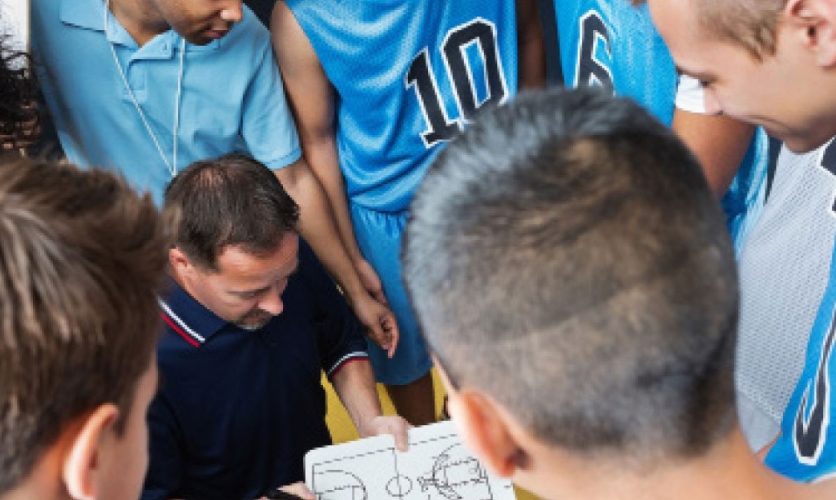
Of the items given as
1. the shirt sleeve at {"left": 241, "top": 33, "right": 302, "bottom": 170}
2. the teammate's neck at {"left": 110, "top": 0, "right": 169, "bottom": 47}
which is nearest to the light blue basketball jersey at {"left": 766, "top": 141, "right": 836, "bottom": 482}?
the shirt sleeve at {"left": 241, "top": 33, "right": 302, "bottom": 170}

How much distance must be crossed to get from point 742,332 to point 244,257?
0.71 metres

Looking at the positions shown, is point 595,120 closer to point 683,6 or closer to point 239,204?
point 683,6

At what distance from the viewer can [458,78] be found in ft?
5.39

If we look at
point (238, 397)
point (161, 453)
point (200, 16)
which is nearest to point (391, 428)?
point (238, 397)

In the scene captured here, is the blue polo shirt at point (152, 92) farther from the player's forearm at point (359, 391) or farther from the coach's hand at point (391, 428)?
the coach's hand at point (391, 428)

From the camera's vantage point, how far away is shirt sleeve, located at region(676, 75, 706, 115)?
1.25 meters

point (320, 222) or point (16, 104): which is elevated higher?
point (16, 104)

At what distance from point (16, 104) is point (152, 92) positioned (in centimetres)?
26

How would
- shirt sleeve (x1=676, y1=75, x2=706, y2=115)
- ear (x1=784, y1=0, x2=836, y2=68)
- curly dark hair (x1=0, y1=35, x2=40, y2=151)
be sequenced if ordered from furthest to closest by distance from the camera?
curly dark hair (x1=0, y1=35, x2=40, y2=151) → shirt sleeve (x1=676, y1=75, x2=706, y2=115) → ear (x1=784, y1=0, x2=836, y2=68)

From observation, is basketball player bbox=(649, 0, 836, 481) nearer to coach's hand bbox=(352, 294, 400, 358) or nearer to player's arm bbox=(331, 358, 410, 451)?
player's arm bbox=(331, 358, 410, 451)

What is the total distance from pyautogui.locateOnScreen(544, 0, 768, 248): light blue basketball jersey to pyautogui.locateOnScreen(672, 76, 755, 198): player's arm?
30 mm

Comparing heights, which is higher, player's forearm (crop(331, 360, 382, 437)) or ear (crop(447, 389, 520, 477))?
ear (crop(447, 389, 520, 477))

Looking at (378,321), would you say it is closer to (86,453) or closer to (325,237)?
(325,237)

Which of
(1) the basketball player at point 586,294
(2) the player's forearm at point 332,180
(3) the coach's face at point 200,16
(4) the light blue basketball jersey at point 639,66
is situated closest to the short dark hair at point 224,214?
(3) the coach's face at point 200,16
